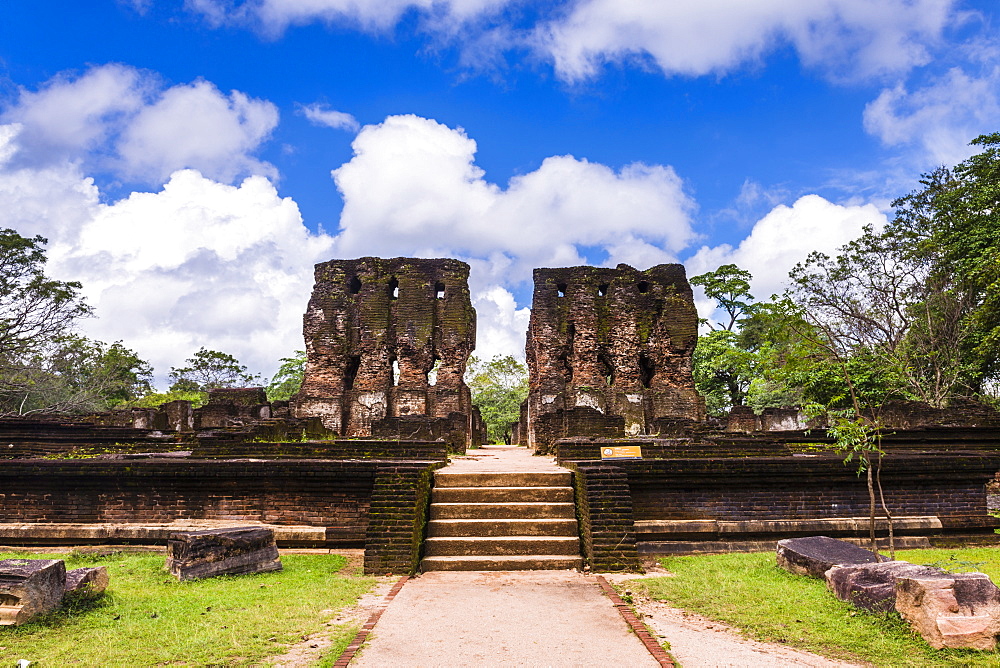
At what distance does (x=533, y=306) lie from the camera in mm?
22844

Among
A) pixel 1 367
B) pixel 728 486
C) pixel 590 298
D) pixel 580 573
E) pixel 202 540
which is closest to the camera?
pixel 202 540

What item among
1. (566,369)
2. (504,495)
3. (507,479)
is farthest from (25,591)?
(566,369)

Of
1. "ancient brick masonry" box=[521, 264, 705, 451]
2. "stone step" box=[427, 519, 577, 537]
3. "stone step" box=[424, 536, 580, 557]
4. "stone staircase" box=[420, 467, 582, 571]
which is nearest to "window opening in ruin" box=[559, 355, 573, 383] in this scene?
"ancient brick masonry" box=[521, 264, 705, 451]

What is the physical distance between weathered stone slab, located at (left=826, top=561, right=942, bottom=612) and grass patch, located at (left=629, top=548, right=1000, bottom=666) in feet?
0.24

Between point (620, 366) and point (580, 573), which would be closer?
point (580, 573)

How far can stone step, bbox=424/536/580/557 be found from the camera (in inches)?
265

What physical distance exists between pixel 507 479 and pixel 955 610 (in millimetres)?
4796

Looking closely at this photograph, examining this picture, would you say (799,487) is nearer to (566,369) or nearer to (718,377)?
(566,369)

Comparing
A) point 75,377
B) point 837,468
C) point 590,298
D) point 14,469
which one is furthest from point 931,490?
point 75,377

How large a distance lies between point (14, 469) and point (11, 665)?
186 inches

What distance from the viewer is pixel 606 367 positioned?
2294cm

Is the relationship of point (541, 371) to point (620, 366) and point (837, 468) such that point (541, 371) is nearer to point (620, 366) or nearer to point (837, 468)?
Answer: point (620, 366)

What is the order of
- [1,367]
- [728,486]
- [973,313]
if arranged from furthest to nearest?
[1,367], [973,313], [728,486]

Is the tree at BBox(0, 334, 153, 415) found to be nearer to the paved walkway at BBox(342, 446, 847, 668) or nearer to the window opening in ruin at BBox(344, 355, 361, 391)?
the window opening in ruin at BBox(344, 355, 361, 391)
